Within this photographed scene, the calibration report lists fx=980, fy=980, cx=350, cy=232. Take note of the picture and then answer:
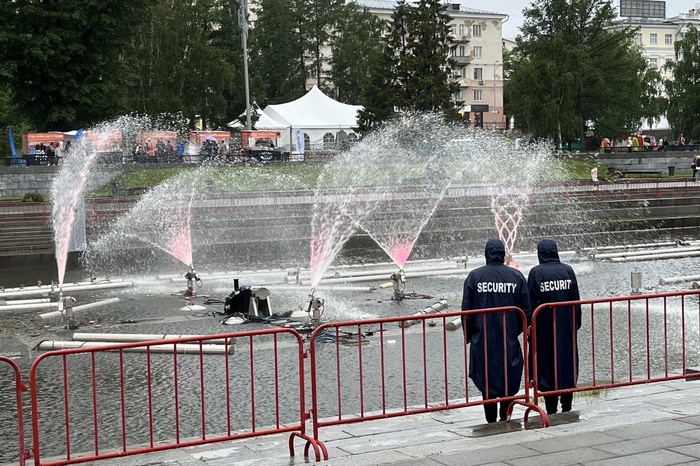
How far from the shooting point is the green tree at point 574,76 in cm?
6894

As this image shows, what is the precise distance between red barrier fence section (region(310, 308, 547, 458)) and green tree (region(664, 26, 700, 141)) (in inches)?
2625

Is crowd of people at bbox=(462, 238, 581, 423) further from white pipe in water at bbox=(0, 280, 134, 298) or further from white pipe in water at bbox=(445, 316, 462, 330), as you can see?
white pipe in water at bbox=(0, 280, 134, 298)

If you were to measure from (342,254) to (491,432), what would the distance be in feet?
70.7

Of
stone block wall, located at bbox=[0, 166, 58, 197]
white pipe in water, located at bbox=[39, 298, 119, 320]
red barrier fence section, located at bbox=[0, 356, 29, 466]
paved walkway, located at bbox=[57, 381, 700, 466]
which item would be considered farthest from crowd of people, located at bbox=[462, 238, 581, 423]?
stone block wall, located at bbox=[0, 166, 58, 197]

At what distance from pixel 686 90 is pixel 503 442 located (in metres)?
76.0

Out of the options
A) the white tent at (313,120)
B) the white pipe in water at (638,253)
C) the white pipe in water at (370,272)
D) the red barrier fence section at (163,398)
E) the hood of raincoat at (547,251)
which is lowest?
the red barrier fence section at (163,398)

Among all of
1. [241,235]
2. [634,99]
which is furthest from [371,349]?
[634,99]

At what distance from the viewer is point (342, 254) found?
97.1ft

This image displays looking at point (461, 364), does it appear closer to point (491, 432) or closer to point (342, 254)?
point (491, 432)

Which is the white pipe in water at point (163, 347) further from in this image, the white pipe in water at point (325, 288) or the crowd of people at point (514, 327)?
the white pipe in water at point (325, 288)

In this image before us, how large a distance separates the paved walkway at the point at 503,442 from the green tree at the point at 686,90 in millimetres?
71712

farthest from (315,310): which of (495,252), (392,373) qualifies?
(495,252)

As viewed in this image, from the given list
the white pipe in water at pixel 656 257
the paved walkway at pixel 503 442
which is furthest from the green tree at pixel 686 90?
the paved walkway at pixel 503 442

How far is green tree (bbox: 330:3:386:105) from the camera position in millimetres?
87500
